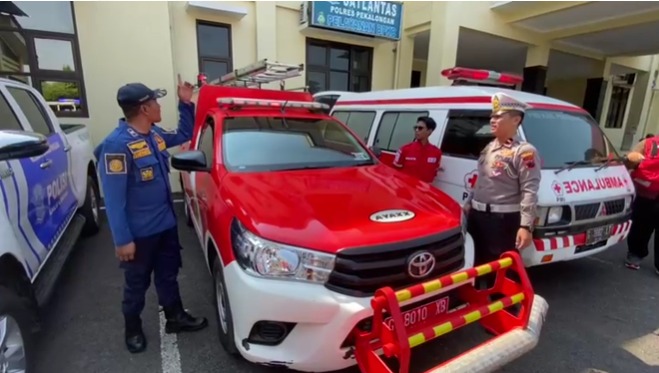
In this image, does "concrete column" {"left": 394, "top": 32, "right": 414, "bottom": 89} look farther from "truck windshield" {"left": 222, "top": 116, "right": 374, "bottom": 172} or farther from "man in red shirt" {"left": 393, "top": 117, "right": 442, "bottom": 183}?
"truck windshield" {"left": 222, "top": 116, "right": 374, "bottom": 172}

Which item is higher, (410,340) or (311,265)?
(311,265)

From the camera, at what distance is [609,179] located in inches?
143

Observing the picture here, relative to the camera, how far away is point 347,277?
1918 millimetres

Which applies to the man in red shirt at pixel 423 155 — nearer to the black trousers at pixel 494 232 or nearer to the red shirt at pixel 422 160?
the red shirt at pixel 422 160

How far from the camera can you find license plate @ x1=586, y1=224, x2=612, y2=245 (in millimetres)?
3419

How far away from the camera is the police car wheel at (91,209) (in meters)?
4.58

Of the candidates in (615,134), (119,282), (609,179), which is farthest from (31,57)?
(615,134)

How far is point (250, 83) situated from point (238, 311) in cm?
500

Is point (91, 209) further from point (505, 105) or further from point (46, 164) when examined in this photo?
point (505, 105)

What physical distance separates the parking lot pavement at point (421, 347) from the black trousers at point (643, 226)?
10.6 inches

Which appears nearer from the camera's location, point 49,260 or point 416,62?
point 49,260

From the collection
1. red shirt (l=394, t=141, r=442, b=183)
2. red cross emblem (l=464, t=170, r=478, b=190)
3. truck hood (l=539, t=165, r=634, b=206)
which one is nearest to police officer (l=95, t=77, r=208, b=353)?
red shirt (l=394, t=141, r=442, b=183)

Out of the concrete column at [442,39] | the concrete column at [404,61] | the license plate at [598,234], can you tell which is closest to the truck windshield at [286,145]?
the license plate at [598,234]

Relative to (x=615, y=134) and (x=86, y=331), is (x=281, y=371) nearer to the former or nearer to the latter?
(x=86, y=331)
